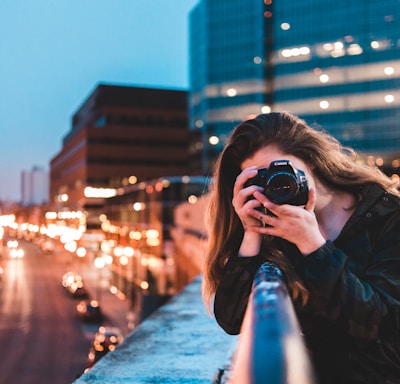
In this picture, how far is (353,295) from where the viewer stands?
1.31 metres

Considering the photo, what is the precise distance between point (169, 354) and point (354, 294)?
1.40 meters

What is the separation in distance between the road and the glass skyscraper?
1010 inches

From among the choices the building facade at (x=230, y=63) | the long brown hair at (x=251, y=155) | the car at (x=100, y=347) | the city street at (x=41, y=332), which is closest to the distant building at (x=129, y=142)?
the building facade at (x=230, y=63)

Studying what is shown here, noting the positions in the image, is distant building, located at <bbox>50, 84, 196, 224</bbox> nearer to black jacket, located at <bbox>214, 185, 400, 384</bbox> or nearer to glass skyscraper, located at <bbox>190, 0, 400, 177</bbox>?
glass skyscraper, located at <bbox>190, 0, 400, 177</bbox>

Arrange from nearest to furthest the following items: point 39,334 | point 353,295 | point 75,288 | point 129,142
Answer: point 353,295
point 39,334
point 75,288
point 129,142

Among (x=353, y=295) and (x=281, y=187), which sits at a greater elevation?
(x=281, y=187)

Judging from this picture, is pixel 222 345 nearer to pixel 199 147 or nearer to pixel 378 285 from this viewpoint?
pixel 378 285

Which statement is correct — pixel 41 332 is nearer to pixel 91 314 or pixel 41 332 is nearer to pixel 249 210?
pixel 91 314

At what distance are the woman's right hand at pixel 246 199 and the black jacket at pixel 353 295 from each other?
0.11 metres

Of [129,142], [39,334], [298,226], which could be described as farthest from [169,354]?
[129,142]

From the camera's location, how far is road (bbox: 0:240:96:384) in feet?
76.0

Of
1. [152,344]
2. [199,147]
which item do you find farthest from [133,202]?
[152,344]

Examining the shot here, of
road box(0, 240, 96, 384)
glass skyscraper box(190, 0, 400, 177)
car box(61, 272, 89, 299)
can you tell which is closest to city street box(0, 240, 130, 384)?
road box(0, 240, 96, 384)

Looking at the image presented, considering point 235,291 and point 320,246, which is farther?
point 235,291
